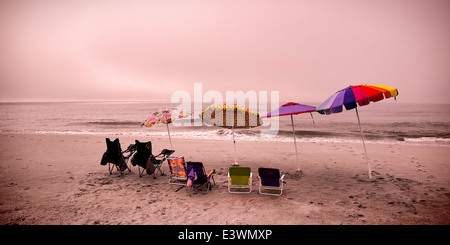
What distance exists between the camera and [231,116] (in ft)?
24.3

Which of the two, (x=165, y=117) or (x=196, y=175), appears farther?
(x=165, y=117)

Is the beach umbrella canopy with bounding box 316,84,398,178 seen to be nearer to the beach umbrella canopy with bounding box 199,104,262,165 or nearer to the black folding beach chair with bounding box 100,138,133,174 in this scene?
the beach umbrella canopy with bounding box 199,104,262,165

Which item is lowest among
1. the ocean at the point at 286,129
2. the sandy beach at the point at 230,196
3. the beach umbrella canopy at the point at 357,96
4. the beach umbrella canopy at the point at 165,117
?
the sandy beach at the point at 230,196

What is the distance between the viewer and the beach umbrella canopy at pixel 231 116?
732cm

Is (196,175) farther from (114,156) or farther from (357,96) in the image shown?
(357,96)

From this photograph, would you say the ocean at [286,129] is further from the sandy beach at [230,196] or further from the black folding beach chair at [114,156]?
the black folding beach chair at [114,156]

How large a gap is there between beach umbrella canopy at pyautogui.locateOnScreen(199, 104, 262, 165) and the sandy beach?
189cm

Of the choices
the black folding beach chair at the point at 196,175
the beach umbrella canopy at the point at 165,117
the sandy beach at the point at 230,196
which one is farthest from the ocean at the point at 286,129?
the black folding beach chair at the point at 196,175

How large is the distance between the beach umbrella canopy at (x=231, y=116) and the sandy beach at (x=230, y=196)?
1.89 m

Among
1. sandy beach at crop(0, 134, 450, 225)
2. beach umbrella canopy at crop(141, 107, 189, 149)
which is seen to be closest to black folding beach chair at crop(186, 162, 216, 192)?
sandy beach at crop(0, 134, 450, 225)

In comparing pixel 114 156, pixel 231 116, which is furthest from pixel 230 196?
pixel 114 156

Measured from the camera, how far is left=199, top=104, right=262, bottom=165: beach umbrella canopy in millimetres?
7316

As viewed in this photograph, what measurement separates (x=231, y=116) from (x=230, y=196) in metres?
2.77
